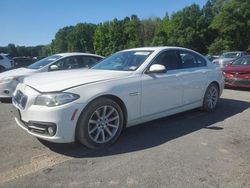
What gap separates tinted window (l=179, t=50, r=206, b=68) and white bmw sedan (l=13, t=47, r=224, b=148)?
0.03 m

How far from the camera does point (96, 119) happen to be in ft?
14.8

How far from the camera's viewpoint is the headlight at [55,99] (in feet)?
13.5

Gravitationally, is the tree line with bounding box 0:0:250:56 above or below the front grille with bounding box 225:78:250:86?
above

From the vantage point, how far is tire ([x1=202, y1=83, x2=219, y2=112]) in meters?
6.83

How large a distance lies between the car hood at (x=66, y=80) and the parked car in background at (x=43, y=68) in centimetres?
362

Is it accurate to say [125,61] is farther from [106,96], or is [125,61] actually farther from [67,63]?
[67,63]

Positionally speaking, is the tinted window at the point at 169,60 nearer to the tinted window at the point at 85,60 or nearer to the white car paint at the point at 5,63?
the tinted window at the point at 85,60

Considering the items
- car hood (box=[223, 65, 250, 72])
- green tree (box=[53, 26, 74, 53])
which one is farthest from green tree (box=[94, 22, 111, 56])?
car hood (box=[223, 65, 250, 72])

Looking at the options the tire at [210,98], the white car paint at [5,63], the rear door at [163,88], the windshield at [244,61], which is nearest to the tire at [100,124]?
the rear door at [163,88]

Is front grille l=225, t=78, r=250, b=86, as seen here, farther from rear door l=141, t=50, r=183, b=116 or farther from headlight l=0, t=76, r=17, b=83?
headlight l=0, t=76, r=17, b=83

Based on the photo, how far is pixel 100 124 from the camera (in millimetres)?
4547

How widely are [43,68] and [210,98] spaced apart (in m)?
A: 4.69

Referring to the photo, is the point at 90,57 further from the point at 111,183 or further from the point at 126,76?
the point at 111,183

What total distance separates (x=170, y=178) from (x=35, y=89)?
220 cm
